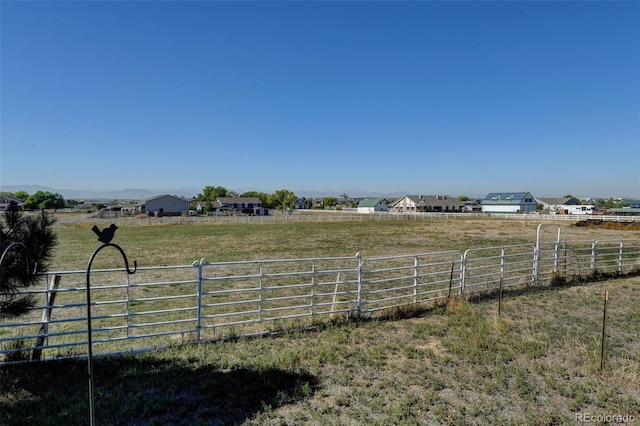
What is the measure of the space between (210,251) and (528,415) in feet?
58.8

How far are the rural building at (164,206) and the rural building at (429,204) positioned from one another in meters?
56.1

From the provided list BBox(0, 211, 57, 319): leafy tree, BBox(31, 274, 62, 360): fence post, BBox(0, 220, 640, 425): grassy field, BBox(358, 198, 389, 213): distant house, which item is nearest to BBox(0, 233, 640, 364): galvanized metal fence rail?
BBox(31, 274, 62, 360): fence post

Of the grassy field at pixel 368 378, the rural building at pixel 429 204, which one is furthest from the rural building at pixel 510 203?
the grassy field at pixel 368 378

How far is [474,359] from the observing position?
18.6 feet

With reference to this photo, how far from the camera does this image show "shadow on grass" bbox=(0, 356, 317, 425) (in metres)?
4.04

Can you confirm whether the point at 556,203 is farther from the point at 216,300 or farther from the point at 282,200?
the point at 216,300

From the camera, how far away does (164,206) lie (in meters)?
74.4

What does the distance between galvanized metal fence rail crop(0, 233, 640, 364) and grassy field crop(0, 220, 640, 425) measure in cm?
55

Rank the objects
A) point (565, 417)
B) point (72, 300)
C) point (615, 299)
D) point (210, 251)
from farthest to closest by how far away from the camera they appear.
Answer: point (210, 251) < point (72, 300) < point (615, 299) < point (565, 417)

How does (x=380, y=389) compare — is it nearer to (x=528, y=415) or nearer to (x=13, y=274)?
(x=528, y=415)

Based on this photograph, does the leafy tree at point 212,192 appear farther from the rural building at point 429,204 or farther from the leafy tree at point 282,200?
the rural building at point 429,204

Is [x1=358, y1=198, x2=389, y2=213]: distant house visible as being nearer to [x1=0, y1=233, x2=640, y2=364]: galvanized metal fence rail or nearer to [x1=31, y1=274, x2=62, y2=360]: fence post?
[x1=0, y1=233, x2=640, y2=364]: galvanized metal fence rail

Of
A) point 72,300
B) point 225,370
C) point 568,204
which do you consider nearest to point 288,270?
point 72,300

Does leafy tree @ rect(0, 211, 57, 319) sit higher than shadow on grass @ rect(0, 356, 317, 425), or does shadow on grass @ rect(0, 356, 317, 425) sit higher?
leafy tree @ rect(0, 211, 57, 319)
